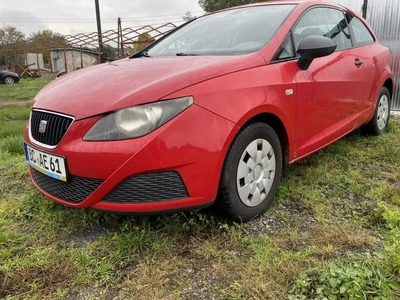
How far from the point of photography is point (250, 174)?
2074 mm

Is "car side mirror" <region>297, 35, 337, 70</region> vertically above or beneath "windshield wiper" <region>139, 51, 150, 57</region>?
above

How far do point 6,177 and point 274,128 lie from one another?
237 centimetres

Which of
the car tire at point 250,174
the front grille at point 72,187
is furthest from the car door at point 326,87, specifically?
the front grille at point 72,187

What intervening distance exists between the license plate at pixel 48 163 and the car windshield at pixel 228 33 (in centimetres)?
117

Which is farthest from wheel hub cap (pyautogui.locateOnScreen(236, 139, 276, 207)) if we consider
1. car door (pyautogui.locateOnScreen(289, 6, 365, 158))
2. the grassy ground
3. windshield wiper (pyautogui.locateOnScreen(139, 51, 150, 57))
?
windshield wiper (pyautogui.locateOnScreen(139, 51, 150, 57))

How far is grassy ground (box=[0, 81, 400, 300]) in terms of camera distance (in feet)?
5.22

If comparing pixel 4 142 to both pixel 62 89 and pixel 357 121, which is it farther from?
pixel 357 121

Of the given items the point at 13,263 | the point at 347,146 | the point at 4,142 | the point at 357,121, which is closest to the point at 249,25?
the point at 357,121

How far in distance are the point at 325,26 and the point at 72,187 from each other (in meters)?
2.47

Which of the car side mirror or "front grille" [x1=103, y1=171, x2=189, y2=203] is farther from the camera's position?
the car side mirror

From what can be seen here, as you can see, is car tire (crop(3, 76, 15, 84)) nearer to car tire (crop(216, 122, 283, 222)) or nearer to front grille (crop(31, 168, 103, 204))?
front grille (crop(31, 168, 103, 204))

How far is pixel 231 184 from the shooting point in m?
1.94

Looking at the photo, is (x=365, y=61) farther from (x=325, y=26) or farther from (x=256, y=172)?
(x=256, y=172)

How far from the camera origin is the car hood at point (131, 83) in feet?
5.72
